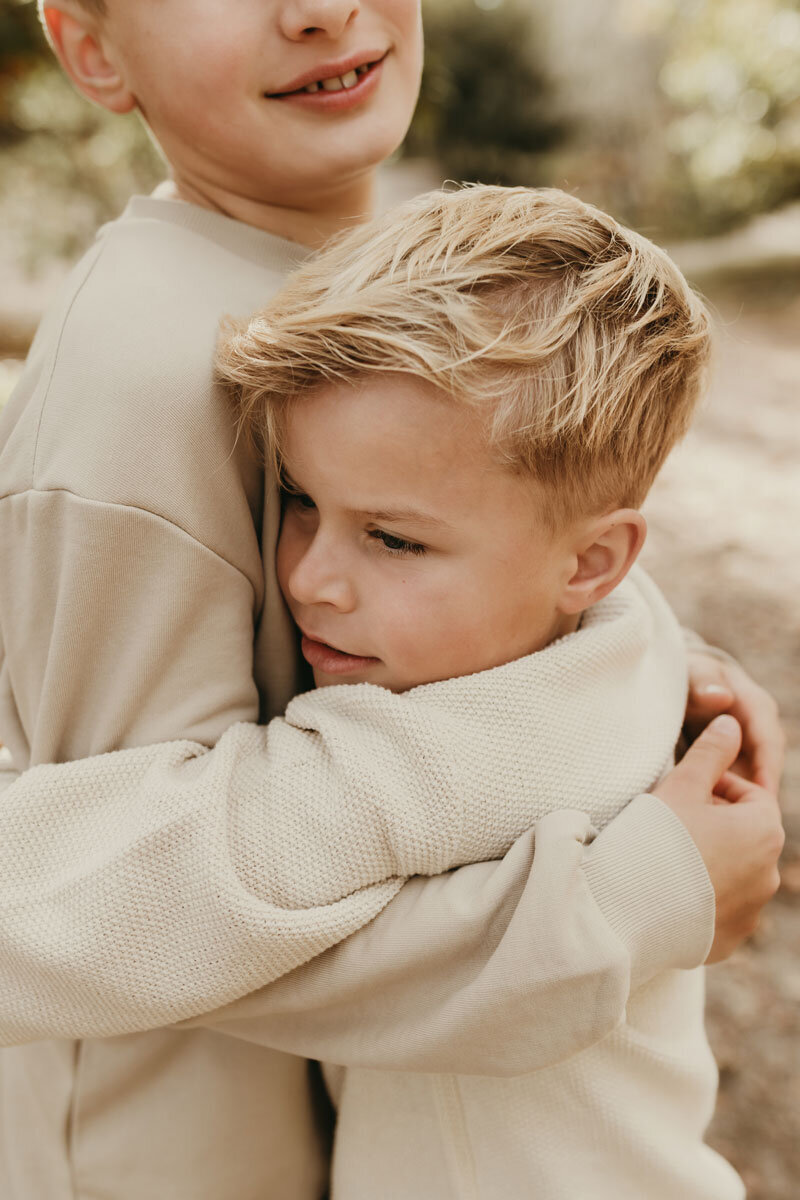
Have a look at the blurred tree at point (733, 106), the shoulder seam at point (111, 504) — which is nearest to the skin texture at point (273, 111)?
the shoulder seam at point (111, 504)

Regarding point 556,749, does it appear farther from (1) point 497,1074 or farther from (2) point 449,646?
(1) point 497,1074

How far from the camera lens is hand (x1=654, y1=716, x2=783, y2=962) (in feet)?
4.54

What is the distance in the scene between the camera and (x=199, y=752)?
51.2 inches

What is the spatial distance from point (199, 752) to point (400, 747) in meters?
0.25

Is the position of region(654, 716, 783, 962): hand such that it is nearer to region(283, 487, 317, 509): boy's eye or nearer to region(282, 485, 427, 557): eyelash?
region(282, 485, 427, 557): eyelash

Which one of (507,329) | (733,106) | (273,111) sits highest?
(733,106)

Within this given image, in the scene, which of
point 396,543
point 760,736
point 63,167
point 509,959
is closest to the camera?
point 509,959

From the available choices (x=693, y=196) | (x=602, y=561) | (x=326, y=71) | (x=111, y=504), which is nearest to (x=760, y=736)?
(x=602, y=561)

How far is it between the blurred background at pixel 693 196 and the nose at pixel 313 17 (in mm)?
730

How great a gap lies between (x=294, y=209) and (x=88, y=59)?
1.20ft

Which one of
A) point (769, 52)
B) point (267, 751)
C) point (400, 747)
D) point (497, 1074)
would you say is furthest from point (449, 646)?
point (769, 52)

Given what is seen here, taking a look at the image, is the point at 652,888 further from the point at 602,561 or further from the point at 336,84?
the point at 336,84

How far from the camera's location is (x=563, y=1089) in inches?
55.0

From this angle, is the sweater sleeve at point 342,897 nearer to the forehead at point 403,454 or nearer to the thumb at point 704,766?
the thumb at point 704,766
